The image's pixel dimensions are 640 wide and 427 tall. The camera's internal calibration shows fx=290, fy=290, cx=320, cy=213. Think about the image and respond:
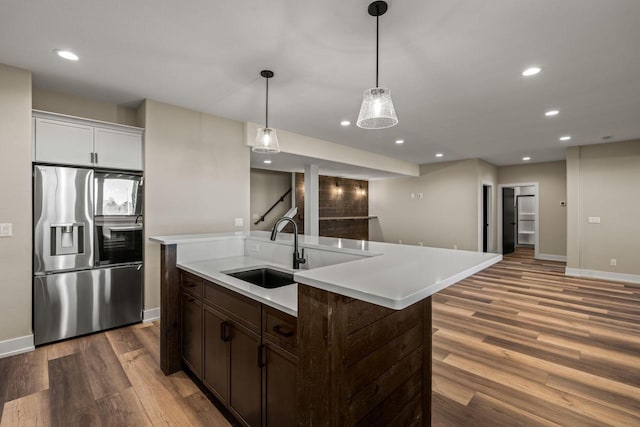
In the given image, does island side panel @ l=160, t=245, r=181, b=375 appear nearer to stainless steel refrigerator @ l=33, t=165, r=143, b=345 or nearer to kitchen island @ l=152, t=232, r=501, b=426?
kitchen island @ l=152, t=232, r=501, b=426

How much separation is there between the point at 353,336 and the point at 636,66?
11.3 feet

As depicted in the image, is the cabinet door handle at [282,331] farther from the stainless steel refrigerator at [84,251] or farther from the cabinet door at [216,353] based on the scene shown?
the stainless steel refrigerator at [84,251]

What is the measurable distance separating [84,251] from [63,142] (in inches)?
43.7

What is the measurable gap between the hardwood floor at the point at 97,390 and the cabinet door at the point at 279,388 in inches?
22.7

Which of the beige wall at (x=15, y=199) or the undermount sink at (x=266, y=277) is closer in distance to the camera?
the undermount sink at (x=266, y=277)

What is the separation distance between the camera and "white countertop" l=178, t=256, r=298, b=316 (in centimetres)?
135

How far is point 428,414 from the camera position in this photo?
1.66 meters

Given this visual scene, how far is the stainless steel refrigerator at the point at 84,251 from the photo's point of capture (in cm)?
276

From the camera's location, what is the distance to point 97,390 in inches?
82.0

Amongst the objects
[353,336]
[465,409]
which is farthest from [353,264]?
[465,409]

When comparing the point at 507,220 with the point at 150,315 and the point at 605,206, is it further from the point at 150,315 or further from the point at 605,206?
the point at 150,315

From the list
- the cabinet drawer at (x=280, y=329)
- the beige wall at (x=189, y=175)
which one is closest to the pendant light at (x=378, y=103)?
the cabinet drawer at (x=280, y=329)

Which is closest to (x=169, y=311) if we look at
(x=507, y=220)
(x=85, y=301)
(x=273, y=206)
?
(x=85, y=301)

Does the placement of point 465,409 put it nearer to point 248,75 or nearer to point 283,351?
point 283,351
